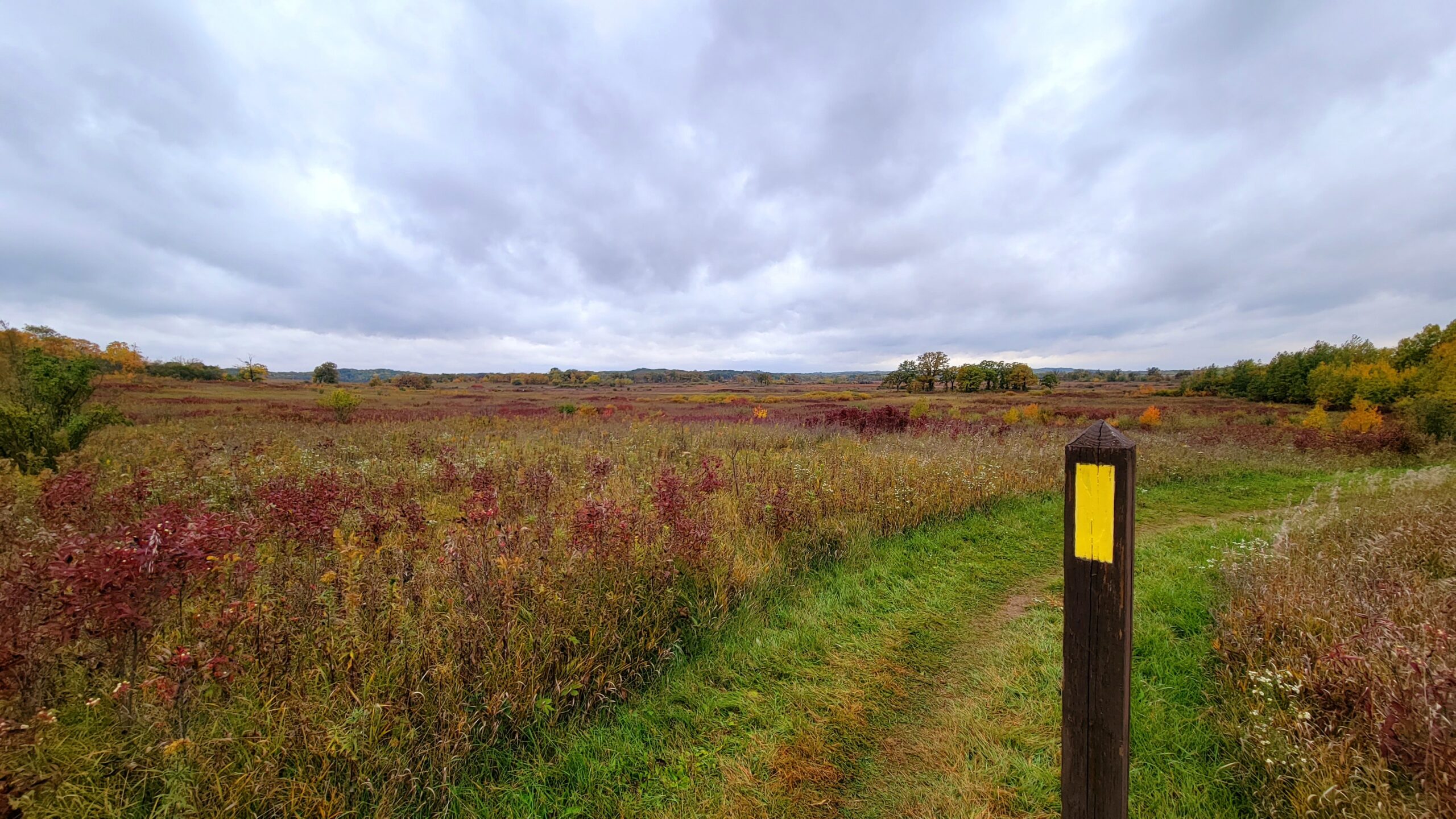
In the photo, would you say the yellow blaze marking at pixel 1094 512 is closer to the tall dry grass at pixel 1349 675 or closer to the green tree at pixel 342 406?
the tall dry grass at pixel 1349 675

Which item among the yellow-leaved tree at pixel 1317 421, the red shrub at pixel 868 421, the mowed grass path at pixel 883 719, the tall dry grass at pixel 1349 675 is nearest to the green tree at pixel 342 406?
the red shrub at pixel 868 421

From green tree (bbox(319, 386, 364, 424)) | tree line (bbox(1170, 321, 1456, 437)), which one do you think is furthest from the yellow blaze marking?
tree line (bbox(1170, 321, 1456, 437))

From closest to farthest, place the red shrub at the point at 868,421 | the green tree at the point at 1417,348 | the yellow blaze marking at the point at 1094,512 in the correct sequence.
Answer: the yellow blaze marking at the point at 1094,512, the red shrub at the point at 868,421, the green tree at the point at 1417,348

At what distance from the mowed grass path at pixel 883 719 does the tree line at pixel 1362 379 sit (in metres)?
27.3

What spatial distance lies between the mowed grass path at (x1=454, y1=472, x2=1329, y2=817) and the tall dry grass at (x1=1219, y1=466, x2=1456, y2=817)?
0.30 meters

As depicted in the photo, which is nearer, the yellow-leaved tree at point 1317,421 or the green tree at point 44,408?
the green tree at point 44,408

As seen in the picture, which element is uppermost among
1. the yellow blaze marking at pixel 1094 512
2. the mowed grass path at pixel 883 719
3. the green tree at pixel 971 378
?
the green tree at pixel 971 378

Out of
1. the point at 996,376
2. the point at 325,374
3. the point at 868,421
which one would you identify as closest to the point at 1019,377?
the point at 996,376

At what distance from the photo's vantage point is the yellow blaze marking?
1975 mm

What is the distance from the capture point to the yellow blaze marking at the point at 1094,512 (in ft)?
6.48

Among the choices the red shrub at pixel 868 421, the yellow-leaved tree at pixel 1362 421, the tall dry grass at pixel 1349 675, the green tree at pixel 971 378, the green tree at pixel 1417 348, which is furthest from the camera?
the green tree at pixel 971 378

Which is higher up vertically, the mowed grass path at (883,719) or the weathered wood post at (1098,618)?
the weathered wood post at (1098,618)

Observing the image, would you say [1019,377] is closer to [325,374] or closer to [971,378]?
[971,378]

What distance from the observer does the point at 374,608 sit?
3.54 metres
